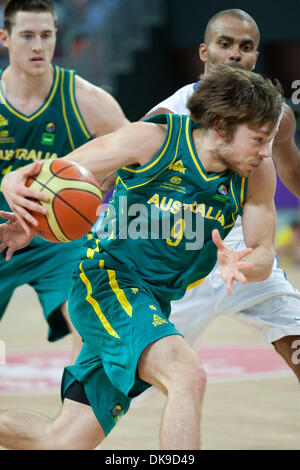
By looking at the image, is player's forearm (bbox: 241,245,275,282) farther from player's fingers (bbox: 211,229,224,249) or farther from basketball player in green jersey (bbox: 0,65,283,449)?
player's fingers (bbox: 211,229,224,249)

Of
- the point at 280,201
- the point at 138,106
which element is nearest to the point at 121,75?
the point at 138,106

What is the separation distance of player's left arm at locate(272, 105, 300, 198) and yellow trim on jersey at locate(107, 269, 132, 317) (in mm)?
1646

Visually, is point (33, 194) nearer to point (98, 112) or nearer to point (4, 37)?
point (98, 112)

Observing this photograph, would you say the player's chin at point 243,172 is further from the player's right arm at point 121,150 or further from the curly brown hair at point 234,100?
the player's right arm at point 121,150

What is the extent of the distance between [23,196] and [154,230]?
72 cm

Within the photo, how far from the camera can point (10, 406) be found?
6629mm

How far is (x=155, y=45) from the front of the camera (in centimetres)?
1973

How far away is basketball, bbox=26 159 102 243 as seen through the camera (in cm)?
368

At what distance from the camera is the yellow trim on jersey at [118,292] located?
12.7 feet

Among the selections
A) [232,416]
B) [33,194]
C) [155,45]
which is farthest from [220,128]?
[155,45]

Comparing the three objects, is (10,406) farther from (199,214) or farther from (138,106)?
(138,106)

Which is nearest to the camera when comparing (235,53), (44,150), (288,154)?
(235,53)

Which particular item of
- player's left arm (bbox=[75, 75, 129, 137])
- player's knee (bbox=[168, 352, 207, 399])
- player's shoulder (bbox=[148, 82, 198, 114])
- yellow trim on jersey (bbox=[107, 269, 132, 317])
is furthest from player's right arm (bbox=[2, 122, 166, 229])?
player's left arm (bbox=[75, 75, 129, 137])
